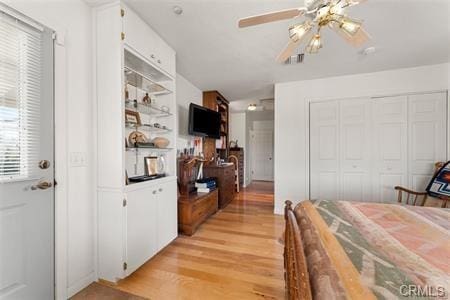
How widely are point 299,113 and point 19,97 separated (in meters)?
3.51

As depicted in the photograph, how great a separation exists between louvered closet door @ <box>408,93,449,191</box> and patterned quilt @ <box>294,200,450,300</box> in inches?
82.0

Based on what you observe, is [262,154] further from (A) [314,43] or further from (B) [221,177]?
(A) [314,43]

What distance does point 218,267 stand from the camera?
6.47 ft

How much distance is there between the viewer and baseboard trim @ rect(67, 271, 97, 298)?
5.14 ft

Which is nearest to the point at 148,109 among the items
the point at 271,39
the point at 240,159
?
the point at 271,39

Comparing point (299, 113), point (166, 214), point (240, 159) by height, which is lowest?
point (166, 214)

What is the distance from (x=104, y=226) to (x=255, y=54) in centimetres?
250

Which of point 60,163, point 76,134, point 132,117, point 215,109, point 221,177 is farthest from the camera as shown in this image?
point 215,109

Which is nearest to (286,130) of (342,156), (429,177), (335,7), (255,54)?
(342,156)

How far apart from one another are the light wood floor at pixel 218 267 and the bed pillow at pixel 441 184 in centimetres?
194

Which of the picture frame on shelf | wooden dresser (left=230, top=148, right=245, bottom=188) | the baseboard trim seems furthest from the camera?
wooden dresser (left=230, top=148, right=245, bottom=188)

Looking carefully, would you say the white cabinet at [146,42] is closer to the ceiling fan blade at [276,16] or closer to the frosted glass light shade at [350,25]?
the ceiling fan blade at [276,16]

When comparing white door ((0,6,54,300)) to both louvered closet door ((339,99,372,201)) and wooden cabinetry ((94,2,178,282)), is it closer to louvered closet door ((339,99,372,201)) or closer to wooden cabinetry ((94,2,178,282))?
wooden cabinetry ((94,2,178,282))

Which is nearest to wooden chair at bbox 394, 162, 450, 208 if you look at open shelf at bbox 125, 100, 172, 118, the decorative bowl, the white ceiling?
the white ceiling
